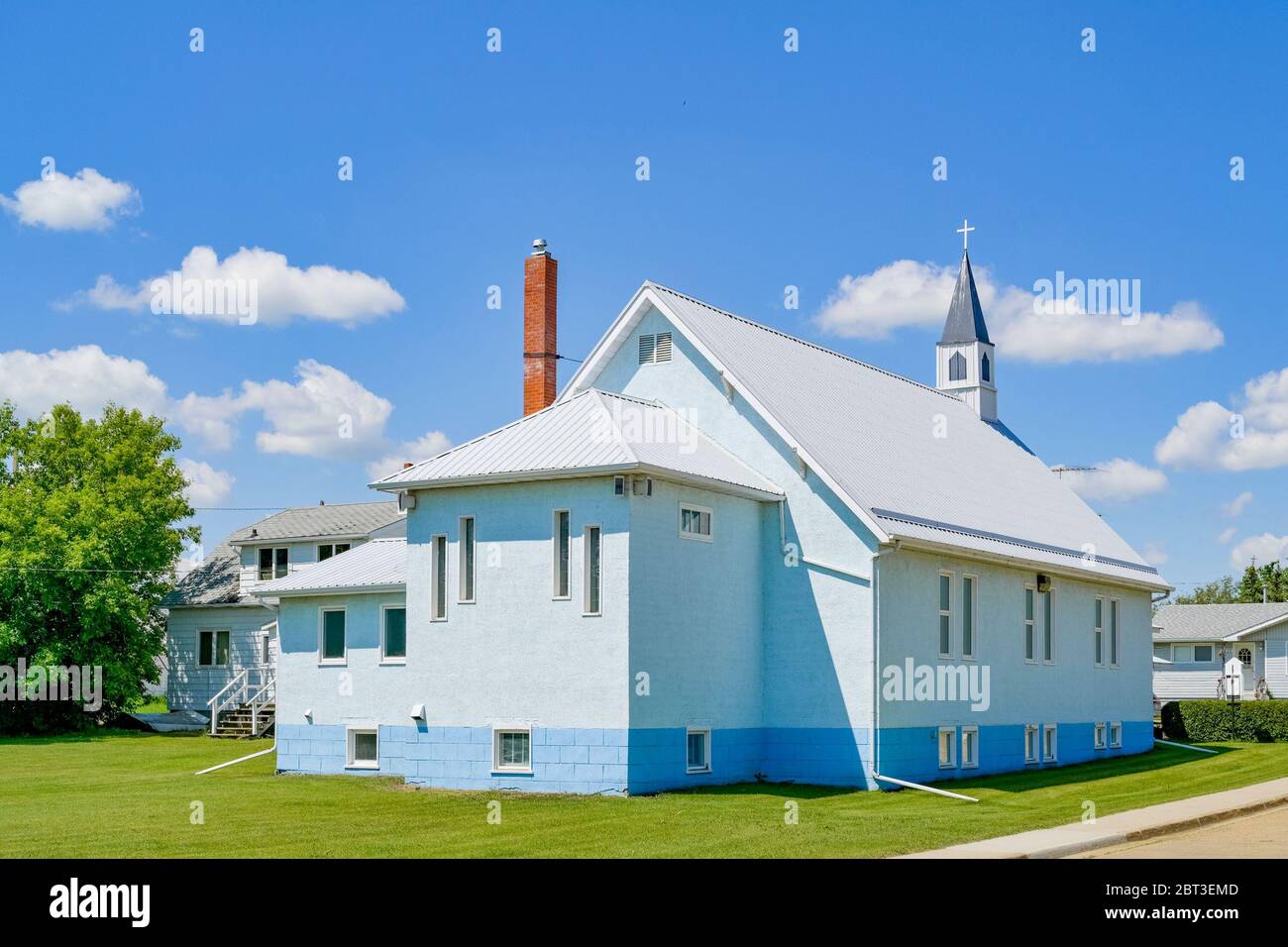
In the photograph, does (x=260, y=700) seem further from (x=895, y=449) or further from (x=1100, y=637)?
(x=1100, y=637)

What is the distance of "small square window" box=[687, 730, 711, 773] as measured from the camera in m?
26.4

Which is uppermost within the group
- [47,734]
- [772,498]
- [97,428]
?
[97,428]

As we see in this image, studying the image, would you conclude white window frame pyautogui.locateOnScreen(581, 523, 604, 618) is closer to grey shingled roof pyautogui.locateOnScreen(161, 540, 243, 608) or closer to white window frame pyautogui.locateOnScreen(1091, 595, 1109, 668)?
white window frame pyautogui.locateOnScreen(1091, 595, 1109, 668)

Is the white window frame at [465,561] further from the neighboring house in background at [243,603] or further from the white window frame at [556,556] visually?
the neighboring house in background at [243,603]

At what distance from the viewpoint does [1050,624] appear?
3541 centimetres

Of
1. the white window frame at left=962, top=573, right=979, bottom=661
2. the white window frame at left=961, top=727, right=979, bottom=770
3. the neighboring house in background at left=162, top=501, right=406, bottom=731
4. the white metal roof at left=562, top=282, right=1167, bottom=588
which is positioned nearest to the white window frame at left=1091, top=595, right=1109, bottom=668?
the white metal roof at left=562, top=282, right=1167, bottom=588

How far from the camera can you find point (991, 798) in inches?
1026

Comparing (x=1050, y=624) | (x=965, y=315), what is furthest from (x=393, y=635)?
(x=965, y=315)

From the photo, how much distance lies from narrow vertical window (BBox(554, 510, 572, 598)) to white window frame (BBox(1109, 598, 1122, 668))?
64.6 ft

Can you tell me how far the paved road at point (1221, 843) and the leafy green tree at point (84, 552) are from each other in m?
37.8
